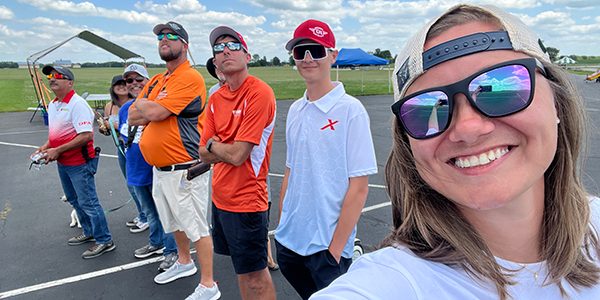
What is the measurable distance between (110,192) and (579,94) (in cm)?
717

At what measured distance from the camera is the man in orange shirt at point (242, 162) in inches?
104

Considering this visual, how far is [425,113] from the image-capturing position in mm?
838

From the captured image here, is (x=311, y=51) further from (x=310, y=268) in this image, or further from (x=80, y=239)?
(x=80, y=239)

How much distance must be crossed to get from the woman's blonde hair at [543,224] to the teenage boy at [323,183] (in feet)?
3.34

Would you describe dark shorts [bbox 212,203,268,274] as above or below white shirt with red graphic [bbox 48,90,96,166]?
below

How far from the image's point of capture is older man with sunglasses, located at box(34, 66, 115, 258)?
13.6ft

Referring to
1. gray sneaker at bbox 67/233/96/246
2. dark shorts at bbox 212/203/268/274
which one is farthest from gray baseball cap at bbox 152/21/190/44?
gray sneaker at bbox 67/233/96/246

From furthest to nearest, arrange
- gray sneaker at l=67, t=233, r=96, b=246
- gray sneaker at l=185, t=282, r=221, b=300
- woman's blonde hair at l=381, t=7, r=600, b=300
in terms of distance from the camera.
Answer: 1. gray sneaker at l=67, t=233, r=96, b=246
2. gray sneaker at l=185, t=282, r=221, b=300
3. woman's blonde hair at l=381, t=7, r=600, b=300

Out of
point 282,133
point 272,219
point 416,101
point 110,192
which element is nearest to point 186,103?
point 272,219

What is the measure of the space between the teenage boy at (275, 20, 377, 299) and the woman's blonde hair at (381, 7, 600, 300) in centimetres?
102

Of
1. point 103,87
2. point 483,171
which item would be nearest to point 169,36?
point 483,171

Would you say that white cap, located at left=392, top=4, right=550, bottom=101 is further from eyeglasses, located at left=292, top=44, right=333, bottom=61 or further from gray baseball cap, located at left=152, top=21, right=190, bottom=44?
gray baseball cap, located at left=152, top=21, right=190, bottom=44

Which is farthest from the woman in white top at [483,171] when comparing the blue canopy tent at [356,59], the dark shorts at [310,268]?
the blue canopy tent at [356,59]

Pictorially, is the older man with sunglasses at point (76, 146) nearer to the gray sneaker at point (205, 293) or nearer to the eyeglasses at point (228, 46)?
the gray sneaker at point (205, 293)
